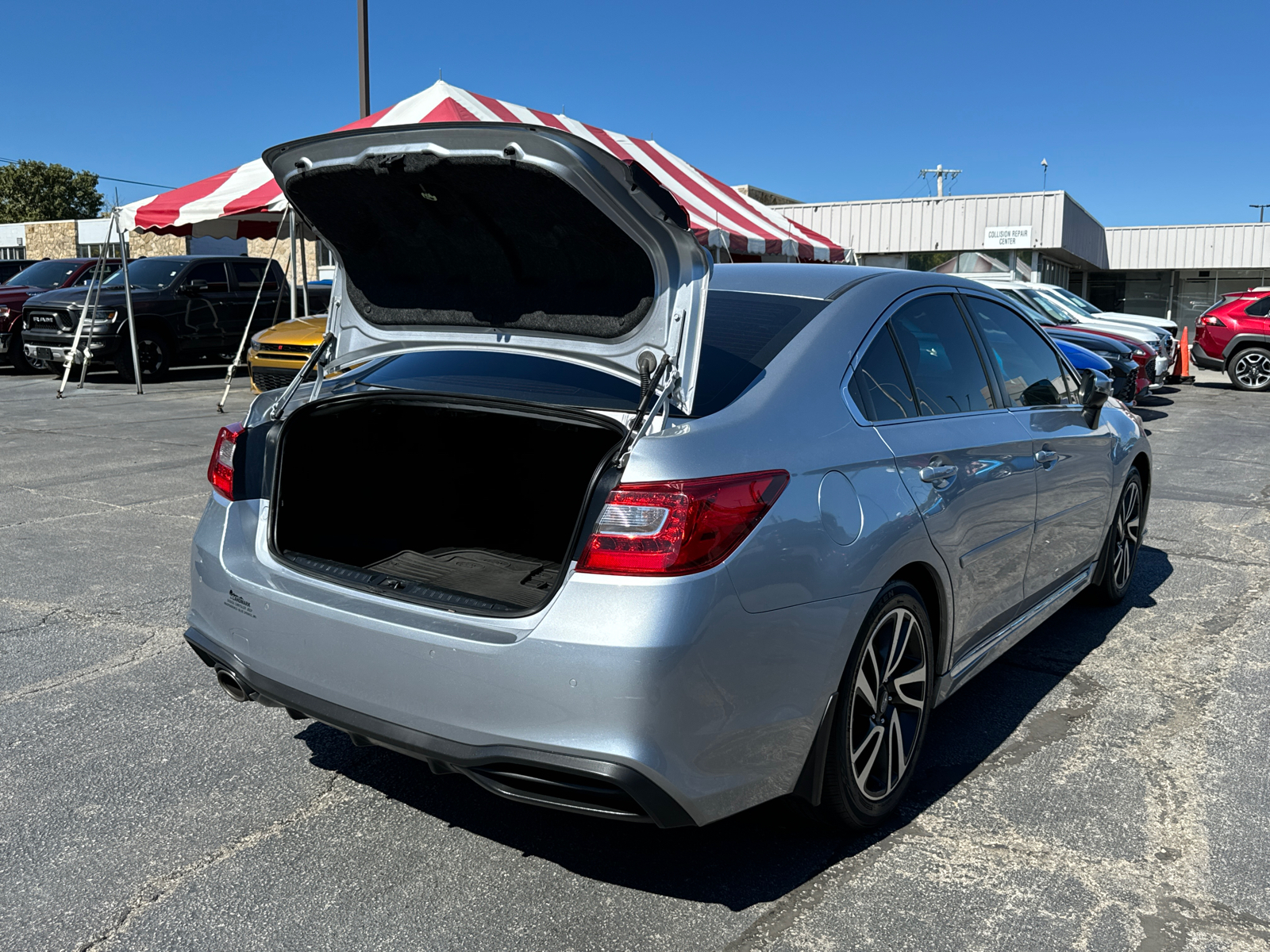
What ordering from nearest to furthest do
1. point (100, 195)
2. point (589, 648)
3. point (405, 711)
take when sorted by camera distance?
point (589, 648), point (405, 711), point (100, 195)

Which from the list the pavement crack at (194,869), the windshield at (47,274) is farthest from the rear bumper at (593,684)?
the windshield at (47,274)

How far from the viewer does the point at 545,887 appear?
278 centimetres

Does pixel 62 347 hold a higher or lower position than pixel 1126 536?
higher

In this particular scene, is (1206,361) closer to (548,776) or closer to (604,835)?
(604,835)

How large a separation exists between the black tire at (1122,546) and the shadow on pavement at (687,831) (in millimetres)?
1501

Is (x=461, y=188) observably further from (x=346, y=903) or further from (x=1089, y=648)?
(x=1089, y=648)

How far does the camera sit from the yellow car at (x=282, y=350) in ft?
39.6

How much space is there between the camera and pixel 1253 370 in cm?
1969

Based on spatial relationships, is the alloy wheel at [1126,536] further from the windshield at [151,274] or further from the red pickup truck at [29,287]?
the red pickup truck at [29,287]

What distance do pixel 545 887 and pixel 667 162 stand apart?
45.2 ft

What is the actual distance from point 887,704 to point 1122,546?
110 inches

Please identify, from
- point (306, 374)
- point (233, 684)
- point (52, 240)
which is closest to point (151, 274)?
point (306, 374)

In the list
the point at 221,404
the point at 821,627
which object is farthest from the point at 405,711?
the point at 221,404

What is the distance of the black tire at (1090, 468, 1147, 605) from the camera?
5141 mm
